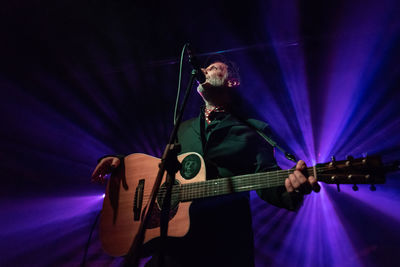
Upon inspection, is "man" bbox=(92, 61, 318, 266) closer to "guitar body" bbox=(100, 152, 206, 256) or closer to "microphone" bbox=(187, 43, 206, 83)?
"guitar body" bbox=(100, 152, 206, 256)

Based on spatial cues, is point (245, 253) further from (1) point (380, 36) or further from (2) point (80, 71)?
(2) point (80, 71)

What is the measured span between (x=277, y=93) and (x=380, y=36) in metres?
1.64

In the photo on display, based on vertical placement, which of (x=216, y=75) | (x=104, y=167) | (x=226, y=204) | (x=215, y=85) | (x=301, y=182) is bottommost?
(x=226, y=204)

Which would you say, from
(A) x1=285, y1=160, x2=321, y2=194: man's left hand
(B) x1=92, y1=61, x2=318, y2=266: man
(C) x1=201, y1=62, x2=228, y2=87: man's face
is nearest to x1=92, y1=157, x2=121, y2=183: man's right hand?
(B) x1=92, y1=61, x2=318, y2=266: man

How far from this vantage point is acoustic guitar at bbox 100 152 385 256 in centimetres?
129

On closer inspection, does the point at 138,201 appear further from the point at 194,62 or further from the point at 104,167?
the point at 194,62

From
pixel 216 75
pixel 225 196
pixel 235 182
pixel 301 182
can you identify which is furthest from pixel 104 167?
pixel 301 182

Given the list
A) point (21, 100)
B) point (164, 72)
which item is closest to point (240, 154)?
point (164, 72)

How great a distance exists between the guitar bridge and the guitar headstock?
1.53 metres

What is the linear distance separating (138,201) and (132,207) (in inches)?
3.5

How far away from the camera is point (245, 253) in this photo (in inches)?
69.1

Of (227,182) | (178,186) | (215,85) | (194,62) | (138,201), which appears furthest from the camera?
(215,85)

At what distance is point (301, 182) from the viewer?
1.37m

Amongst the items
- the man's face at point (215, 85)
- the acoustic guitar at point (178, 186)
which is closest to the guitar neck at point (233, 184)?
the acoustic guitar at point (178, 186)
